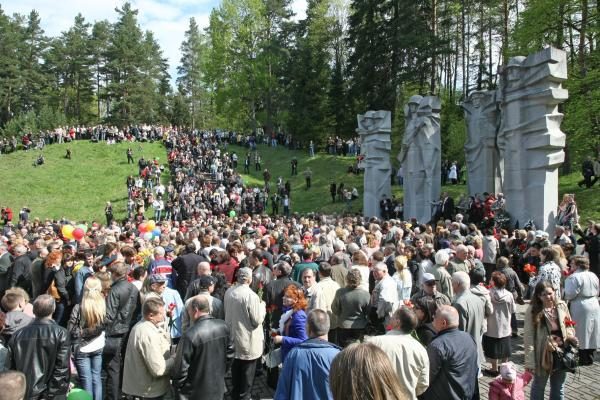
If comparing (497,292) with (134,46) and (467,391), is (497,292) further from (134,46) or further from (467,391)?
(134,46)

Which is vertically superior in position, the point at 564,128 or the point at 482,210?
the point at 564,128

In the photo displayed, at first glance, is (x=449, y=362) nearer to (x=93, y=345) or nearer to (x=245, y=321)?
(x=245, y=321)

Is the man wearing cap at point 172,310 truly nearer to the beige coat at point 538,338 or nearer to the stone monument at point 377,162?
the beige coat at point 538,338

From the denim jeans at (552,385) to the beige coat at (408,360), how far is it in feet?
5.71

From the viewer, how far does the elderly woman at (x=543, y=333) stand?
4.68 metres

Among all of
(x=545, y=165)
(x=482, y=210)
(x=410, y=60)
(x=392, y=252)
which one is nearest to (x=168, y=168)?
(x=410, y=60)

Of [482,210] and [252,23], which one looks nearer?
[482,210]

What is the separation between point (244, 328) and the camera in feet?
17.8

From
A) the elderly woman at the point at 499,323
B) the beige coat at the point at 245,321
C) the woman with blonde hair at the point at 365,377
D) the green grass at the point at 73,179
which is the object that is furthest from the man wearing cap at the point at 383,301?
the green grass at the point at 73,179

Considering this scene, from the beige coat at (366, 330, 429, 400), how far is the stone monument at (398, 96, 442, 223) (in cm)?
1700

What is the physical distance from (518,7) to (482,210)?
2202 centimetres

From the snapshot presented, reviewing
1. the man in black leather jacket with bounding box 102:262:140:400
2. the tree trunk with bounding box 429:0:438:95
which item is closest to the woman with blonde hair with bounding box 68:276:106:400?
the man in black leather jacket with bounding box 102:262:140:400

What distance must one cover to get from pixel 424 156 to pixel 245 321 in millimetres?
16522

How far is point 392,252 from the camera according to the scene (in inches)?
336
